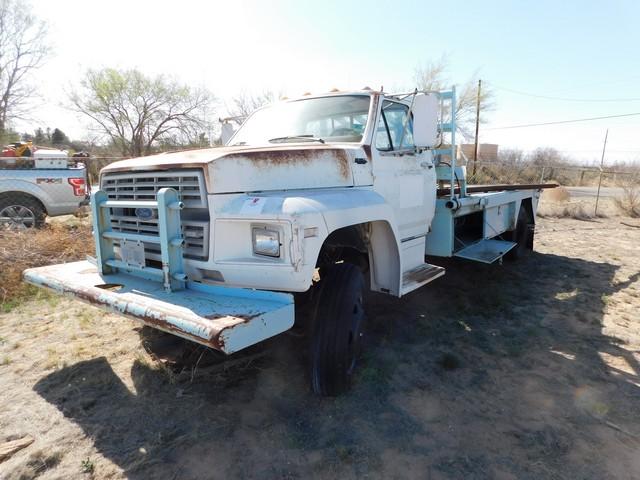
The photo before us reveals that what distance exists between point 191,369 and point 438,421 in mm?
1867

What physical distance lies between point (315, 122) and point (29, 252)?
4.57 meters

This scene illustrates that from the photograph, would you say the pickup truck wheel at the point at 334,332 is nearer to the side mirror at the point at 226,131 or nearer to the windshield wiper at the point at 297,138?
the windshield wiper at the point at 297,138

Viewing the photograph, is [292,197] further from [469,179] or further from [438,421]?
[469,179]

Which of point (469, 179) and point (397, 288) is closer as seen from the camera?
point (397, 288)

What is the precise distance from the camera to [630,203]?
13281 millimetres

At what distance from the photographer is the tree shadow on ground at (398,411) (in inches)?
90.7

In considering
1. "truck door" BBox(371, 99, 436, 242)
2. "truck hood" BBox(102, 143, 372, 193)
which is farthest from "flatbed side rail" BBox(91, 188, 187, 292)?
"truck door" BBox(371, 99, 436, 242)

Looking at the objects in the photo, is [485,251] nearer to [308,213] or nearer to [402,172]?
[402,172]

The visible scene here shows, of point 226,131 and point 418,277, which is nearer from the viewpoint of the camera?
point 418,277

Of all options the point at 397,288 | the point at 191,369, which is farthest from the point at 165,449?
the point at 397,288

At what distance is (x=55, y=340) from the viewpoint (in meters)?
3.84

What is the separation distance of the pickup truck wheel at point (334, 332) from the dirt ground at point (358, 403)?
0.59 ft

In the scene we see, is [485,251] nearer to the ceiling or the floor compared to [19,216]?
nearer to the floor

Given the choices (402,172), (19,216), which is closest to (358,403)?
(402,172)
